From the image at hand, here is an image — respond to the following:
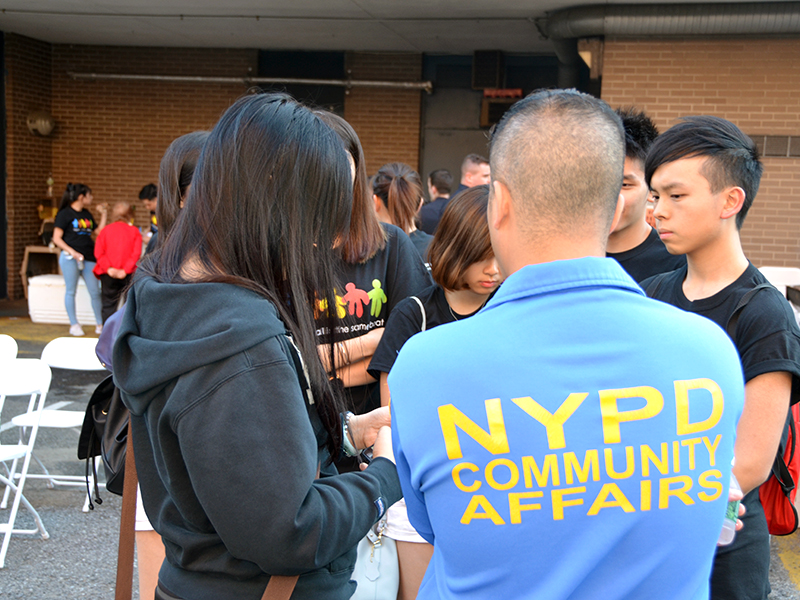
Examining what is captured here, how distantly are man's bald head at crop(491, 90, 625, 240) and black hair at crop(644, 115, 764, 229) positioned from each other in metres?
0.83

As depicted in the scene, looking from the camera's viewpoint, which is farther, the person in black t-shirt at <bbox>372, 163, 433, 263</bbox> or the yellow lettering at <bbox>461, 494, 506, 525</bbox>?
the person in black t-shirt at <bbox>372, 163, 433, 263</bbox>

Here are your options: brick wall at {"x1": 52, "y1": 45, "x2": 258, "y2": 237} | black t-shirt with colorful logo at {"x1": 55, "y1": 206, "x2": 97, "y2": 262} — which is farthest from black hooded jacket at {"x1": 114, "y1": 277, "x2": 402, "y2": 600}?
brick wall at {"x1": 52, "y1": 45, "x2": 258, "y2": 237}

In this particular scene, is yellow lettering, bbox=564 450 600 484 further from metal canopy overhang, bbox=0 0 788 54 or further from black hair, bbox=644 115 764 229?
metal canopy overhang, bbox=0 0 788 54

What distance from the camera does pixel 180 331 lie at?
1.21 meters

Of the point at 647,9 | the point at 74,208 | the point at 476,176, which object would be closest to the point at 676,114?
the point at 647,9

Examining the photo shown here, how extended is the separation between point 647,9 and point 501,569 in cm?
845

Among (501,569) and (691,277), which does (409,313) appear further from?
(501,569)

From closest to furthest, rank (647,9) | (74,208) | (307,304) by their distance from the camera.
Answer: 1. (307,304)
2. (647,9)
3. (74,208)

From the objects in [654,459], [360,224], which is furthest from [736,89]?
[654,459]

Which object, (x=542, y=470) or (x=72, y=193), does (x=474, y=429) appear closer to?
(x=542, y=470)

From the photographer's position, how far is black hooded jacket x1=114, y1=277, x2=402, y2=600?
1.14m

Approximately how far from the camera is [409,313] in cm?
244

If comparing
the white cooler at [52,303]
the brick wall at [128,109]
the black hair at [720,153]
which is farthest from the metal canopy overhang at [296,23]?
the black hair at [720,153]

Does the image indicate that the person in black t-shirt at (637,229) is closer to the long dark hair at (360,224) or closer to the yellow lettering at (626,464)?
the long dark hair at (360,224)
